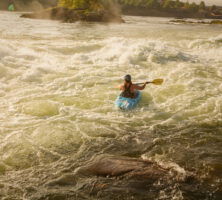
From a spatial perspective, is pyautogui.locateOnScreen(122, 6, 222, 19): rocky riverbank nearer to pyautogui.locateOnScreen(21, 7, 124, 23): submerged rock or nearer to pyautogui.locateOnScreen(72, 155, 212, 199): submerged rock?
pyautogui.locateOnScreen(21, 7, 124, 23): submerged rock

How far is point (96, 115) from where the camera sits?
286 inches

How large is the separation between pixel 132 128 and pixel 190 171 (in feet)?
6.62

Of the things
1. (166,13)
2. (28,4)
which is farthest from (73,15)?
(166,13)

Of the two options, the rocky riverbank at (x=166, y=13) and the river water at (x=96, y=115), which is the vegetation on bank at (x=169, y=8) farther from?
the river water at (x=96, y=115)

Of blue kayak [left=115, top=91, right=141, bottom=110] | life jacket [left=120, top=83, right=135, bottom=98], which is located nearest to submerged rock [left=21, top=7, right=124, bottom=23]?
life jacket [left=120, top=83, right=135, bottom=98]

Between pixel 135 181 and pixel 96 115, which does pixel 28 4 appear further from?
pixel 135 181

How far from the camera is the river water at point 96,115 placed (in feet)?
A: 16.7

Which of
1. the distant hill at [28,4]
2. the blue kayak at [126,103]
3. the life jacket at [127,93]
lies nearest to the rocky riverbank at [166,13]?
the distant hill at [28,4]

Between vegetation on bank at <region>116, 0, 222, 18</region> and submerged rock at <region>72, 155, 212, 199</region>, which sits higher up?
vegetation on bank at <region>116, 0, 222, 18</region>

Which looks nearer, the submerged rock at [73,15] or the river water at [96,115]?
the river water at [96,115]

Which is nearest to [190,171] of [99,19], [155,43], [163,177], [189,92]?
[163,177]

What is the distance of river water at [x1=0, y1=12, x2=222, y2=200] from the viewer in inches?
200

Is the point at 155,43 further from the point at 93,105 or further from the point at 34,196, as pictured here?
the point at 34,196

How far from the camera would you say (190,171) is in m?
4.80
